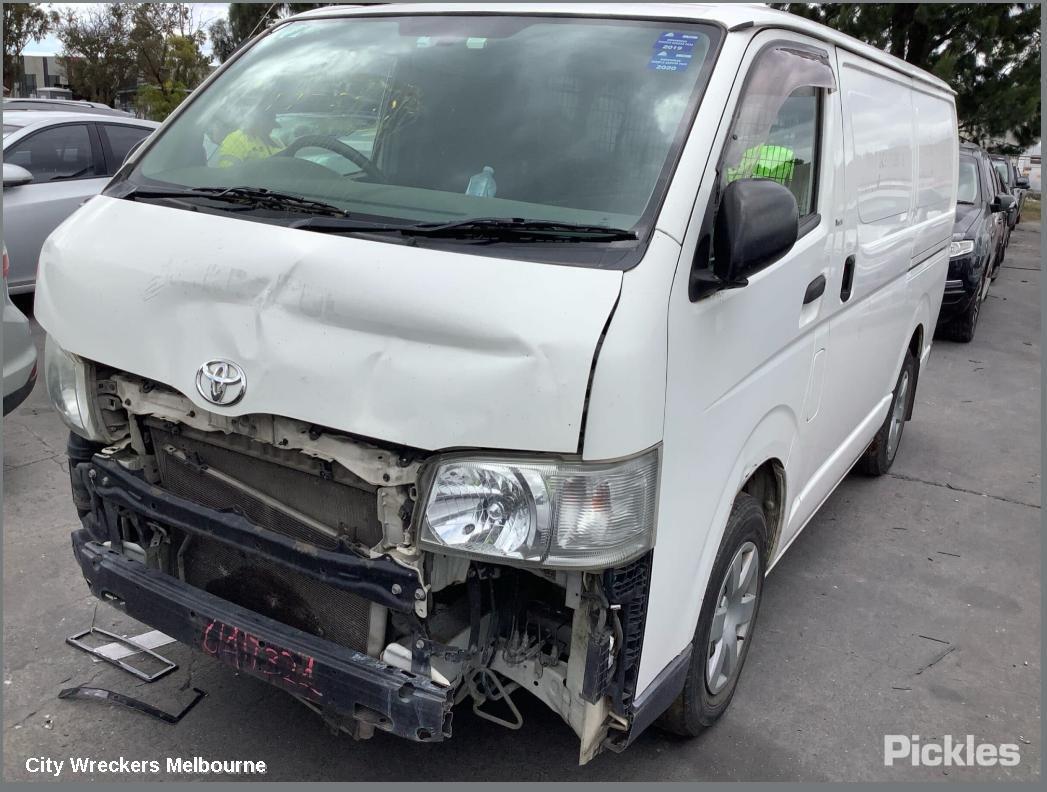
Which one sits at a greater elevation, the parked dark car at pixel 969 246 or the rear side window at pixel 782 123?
the rear side window at pixel 782 123

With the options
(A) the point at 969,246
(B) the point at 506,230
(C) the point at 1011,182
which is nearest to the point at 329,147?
(B) the point at 506,230

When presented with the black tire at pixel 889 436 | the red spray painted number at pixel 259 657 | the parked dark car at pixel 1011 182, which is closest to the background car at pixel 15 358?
the red spray painted number at pixel 259 657

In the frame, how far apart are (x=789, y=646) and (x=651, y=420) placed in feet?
6.49

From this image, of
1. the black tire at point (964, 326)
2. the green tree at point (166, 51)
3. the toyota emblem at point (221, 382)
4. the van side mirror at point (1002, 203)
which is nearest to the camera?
the toyota emblem at point (221, 382)

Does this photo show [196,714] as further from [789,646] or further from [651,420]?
[789,646]

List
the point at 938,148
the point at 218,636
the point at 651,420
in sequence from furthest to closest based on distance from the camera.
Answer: the point at 938,148, the point at 218,636, the point at 651,420

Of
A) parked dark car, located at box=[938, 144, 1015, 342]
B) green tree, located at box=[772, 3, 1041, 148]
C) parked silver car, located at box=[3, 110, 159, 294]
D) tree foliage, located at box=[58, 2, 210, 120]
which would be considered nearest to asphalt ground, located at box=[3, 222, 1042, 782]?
parked silver car, located at box=[3, 110, 159, 294]

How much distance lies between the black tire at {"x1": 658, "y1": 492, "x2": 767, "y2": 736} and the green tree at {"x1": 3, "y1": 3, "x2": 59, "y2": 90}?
115 feet

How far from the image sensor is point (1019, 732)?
3.31 meters

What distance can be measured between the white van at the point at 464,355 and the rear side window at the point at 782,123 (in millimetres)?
16

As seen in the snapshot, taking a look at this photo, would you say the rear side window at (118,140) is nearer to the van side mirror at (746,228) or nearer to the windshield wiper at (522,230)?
the windshield wiper at (522,230)

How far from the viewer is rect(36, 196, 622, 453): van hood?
83.5 inches

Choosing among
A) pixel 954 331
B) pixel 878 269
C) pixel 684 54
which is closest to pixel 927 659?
pixel 878 269

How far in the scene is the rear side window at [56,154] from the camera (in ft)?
25.5
